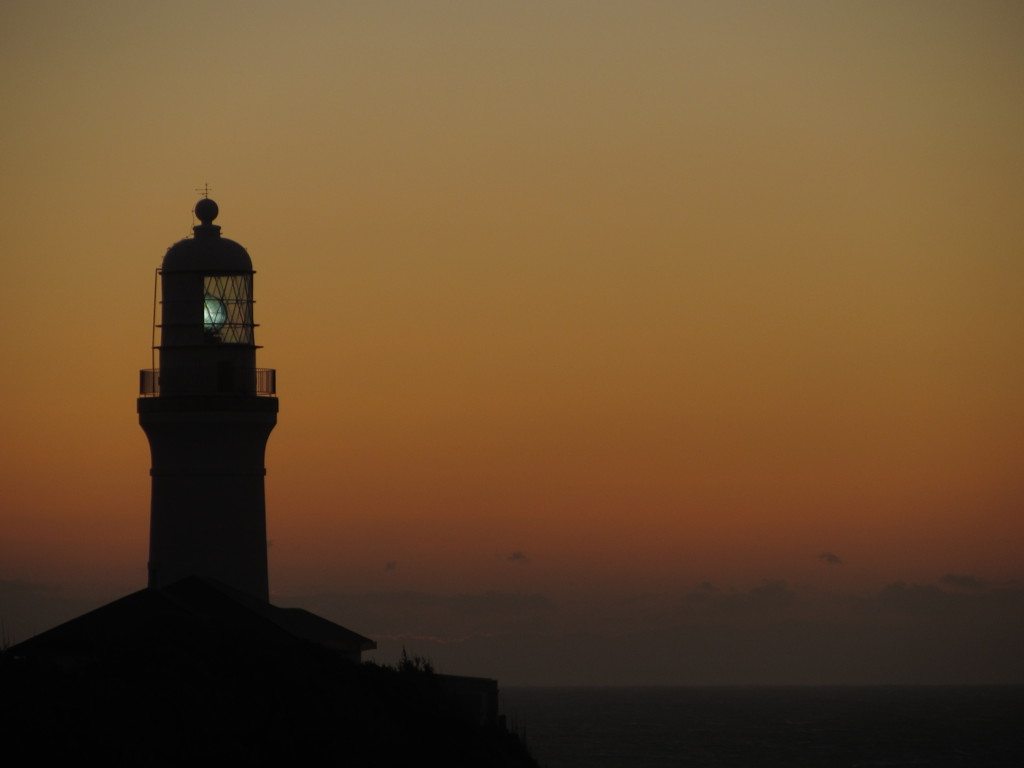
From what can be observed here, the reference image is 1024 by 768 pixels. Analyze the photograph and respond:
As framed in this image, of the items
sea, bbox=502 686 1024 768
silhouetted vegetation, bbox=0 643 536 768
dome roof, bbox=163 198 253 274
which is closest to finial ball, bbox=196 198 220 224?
dome roof, bbox=163 198 253 274

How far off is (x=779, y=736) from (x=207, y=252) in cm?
8108

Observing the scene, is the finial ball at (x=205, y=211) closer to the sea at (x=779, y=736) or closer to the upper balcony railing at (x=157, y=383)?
the upper balcony railing at (x=157, y=383)

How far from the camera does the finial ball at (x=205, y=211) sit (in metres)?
40.7

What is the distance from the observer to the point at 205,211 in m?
40.7

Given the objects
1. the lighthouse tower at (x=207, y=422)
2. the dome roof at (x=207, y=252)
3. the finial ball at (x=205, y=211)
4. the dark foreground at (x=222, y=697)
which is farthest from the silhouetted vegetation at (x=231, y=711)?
the finial ball at (x=205, y=211)

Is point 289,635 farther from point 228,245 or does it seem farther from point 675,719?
point 675,719

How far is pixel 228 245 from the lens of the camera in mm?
40406

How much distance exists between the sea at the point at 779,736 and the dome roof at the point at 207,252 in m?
28.3

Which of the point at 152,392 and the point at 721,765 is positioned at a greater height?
the point at 152,392

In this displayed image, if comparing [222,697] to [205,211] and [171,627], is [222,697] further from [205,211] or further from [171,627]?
[205,211]

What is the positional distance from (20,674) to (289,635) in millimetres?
7493

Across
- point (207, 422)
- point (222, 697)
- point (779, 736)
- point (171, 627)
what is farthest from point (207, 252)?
point (779, 736)

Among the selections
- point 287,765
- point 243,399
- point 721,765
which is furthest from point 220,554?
point 721,765

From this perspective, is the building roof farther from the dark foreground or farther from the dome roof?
the dome roof
